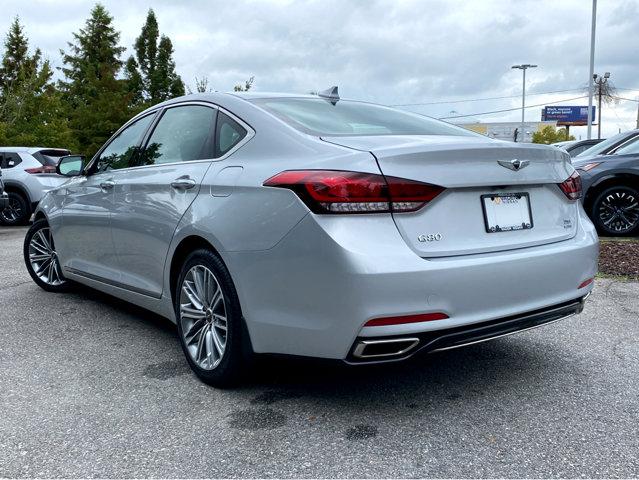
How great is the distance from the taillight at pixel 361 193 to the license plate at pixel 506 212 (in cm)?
34

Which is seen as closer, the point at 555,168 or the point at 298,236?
the point at 298,236

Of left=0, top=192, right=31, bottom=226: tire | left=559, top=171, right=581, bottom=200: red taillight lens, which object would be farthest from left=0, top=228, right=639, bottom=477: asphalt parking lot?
left=0, top=192, right=31, bottom=226: tire

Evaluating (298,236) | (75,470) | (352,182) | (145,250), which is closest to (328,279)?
(298,236)

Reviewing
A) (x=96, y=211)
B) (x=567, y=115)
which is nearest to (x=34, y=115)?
(x=96, y=211)

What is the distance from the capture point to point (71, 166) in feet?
18.0

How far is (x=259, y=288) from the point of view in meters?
3.03

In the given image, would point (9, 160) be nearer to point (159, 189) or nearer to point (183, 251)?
point (159, 189)

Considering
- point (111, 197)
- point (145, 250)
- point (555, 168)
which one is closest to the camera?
point (555, 168)

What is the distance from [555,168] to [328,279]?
56.4 inches

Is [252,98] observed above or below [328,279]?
above

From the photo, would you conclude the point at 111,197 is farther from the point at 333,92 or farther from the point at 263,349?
the point at 263,349

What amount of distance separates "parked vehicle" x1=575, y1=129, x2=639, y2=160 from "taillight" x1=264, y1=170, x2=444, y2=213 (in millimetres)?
7975

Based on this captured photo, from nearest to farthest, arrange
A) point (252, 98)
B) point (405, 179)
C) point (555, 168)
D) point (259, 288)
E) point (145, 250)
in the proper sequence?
1. point (405, 179)
2. point (259, 288)
3. point (555, 168)
4. point (252, 98)
5. point (145, 250)

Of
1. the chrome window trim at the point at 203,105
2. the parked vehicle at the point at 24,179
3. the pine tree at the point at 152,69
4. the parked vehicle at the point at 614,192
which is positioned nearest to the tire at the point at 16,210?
the parked vehicle at the point at 24,179
